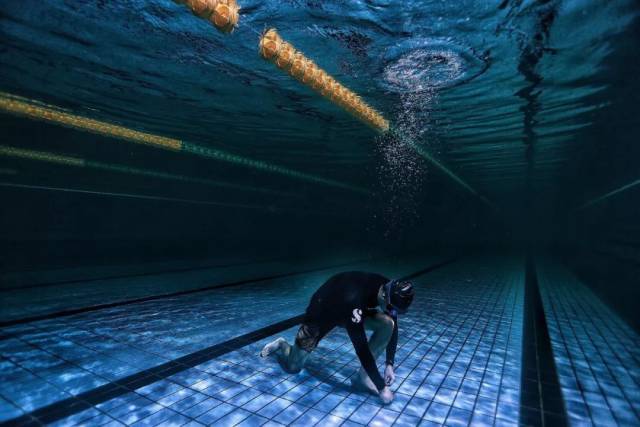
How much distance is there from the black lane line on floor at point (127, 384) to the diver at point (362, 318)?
1.06 meters

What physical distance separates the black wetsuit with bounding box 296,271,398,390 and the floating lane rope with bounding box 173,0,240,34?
8.98 ft

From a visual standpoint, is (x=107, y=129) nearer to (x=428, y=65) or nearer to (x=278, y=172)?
(x=278, y=172)

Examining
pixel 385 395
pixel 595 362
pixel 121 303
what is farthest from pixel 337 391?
pixel 121 303

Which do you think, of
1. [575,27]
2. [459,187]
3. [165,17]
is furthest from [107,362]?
[459,187]

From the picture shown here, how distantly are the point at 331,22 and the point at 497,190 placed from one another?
2142cm

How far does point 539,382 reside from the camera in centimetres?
405

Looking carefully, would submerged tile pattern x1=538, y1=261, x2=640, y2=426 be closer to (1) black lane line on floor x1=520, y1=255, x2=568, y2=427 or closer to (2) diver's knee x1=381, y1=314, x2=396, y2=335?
(1) black lane line on floor x1=520, y1=255, x2=568, y2=427

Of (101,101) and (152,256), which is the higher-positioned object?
(101,101)

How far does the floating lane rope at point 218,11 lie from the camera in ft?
10.2

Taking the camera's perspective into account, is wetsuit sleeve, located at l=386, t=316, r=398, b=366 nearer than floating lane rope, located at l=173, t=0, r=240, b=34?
No

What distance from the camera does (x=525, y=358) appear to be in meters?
4.78

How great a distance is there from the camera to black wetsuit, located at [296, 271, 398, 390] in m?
3.07

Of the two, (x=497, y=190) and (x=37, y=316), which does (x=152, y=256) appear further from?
(x=497, y=190)

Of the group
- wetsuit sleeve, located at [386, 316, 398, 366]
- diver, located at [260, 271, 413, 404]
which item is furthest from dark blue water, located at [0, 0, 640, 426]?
wetsuit sleeve, located at [386, 316, 398, 366]
